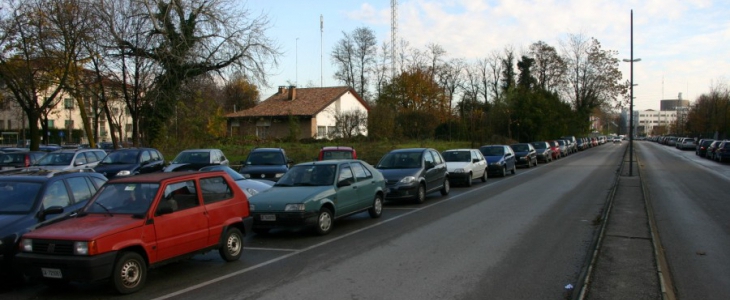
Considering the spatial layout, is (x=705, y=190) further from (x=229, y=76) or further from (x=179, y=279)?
(x=229, y=76)

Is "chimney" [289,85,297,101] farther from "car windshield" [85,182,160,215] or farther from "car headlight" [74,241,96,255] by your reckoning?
"car headlight" [74,241,96,255]

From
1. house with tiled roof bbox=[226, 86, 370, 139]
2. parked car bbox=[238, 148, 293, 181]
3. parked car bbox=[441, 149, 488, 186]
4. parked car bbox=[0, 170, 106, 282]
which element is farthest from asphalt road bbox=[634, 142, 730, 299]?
house with tiled roof bbox=[226, 86, 370, 139]

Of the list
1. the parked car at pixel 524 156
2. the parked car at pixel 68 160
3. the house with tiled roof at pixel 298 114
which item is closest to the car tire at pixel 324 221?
the parked car at pixel 68 160

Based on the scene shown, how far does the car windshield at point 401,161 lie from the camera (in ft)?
55.5

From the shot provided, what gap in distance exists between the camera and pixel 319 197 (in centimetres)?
1088

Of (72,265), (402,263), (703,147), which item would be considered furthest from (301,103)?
(72,265)

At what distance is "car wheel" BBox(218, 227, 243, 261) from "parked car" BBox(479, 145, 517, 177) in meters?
19.3

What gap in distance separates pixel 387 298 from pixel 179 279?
3.03 m

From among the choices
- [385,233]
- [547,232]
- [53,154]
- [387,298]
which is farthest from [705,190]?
[53,154]

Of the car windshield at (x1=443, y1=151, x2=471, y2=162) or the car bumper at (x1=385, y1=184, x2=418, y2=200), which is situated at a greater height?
the car windshield at (x1=443, y1=151, x2=471, y2=162)

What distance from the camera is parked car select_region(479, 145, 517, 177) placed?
86.7 ft

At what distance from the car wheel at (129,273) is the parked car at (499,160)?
21.3m

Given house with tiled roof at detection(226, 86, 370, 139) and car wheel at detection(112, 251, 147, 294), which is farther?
house with tiled roof at detection(226, 86, 370, 139)

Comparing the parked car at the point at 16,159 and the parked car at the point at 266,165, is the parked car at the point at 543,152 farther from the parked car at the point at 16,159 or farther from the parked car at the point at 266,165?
the parked car at the point at 16,159
